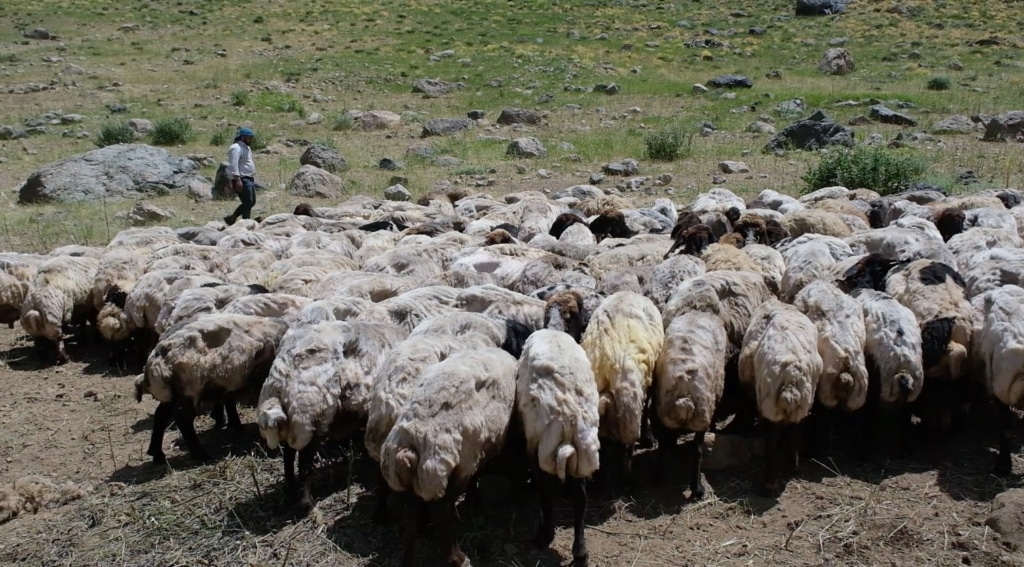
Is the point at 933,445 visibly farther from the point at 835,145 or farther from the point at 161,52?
the point at 161,52

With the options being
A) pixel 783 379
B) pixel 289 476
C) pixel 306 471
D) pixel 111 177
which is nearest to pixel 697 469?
pixel 783 379

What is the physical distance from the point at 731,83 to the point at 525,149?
13.6 meters

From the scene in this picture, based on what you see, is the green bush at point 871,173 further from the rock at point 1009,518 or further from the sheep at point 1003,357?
the rock at point 1009,518

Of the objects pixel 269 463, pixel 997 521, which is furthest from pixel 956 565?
pixel 269 463

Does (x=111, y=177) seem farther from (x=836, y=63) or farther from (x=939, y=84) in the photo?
(x=836, y=63)

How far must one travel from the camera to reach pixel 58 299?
9.66 meters

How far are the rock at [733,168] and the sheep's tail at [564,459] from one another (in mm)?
14371

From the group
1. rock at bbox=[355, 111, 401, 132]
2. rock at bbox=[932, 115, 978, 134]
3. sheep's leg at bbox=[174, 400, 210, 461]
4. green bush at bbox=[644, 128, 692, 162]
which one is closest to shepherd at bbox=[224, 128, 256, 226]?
sheep's leg at bbox=[174, 400, 210, 461]

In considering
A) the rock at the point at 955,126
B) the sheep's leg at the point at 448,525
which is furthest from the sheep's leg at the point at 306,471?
the rock at the point at 955,126

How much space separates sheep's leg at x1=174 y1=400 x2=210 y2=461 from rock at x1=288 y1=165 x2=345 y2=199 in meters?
11.5

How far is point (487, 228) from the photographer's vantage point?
12672 millimetres

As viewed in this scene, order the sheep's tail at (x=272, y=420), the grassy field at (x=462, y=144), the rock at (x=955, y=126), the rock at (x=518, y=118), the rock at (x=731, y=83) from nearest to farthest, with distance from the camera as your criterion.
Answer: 1. the grassy field at (x=462, y=144)
2. the sheep's tail at (x=272, y=420)
3. the rock at (x=955, y=126)
4. the rock at (x=518, y=118)
5. the rock at (x=731, y=83)

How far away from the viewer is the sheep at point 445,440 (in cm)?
490

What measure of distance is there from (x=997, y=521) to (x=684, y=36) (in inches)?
1612
